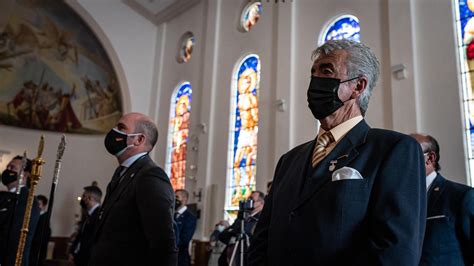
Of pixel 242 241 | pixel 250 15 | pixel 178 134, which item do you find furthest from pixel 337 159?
pixel 178 134

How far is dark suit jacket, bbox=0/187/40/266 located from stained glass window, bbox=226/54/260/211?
629 centimetres

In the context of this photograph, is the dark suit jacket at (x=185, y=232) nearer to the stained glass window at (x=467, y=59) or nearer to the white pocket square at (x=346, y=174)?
the stained glass window at (x=467, y=59)

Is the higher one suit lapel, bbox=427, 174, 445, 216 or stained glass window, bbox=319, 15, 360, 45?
stained glass window, bbox=319, 15, 360, 45

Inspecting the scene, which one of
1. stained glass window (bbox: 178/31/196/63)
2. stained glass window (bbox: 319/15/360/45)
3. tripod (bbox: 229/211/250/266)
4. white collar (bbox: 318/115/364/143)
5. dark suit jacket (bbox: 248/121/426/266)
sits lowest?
tripod (bbox: 229/211/250/266)

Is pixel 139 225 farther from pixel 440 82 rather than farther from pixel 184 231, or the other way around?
pixel 440 82

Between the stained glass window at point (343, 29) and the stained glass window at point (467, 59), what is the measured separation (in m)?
1.97

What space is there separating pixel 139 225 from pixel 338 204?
147cm

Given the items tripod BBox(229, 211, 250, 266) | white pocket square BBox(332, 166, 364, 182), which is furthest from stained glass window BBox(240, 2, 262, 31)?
white pocket square BBox(332, 166, 364, 182)

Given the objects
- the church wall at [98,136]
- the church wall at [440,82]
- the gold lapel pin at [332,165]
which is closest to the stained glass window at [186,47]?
the church wall at [98,136]

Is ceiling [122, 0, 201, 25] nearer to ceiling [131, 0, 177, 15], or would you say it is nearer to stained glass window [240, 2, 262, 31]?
ceiling [131, 0, 177, 15]

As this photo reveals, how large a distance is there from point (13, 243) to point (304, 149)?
3568mm

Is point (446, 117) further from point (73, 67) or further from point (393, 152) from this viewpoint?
point (73, 67)

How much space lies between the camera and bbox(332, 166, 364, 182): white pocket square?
1.67 m

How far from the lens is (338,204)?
1645 mm
